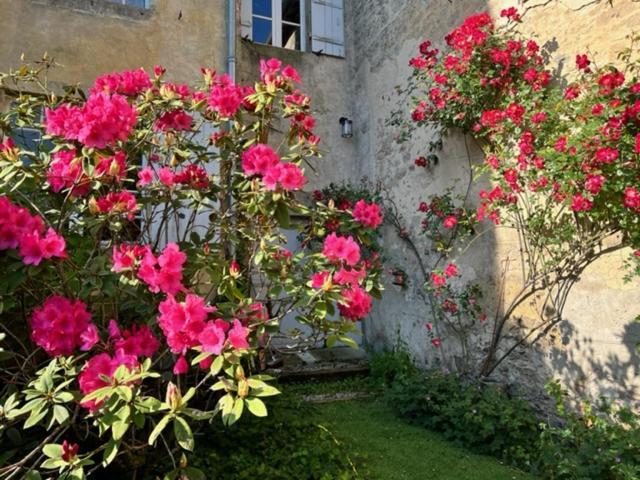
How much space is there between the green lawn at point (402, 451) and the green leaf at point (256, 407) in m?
1.74

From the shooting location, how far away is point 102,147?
6.70 ft

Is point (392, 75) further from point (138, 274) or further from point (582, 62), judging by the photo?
point (138, 274)

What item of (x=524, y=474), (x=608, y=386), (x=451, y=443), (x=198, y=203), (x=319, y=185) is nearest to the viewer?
(x=198, y=203)

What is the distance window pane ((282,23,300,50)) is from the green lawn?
559cm

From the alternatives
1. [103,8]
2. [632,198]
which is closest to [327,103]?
[103,8]

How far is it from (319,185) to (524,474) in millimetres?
4635

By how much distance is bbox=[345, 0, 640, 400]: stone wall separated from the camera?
133 inches

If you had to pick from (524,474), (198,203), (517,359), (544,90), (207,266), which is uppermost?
(544,90)

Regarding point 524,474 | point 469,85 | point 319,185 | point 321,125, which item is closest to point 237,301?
point 524,474

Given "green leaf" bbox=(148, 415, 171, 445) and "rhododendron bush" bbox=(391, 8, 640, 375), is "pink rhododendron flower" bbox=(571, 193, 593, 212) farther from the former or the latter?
"green leaf" bbox=(148, 415, 171, 445)

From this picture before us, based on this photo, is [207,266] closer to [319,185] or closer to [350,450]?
[350,450]

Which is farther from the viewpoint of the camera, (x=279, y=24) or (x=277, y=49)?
(x=279, y=24)

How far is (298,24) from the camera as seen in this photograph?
7062mm

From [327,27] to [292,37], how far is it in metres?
0.60
